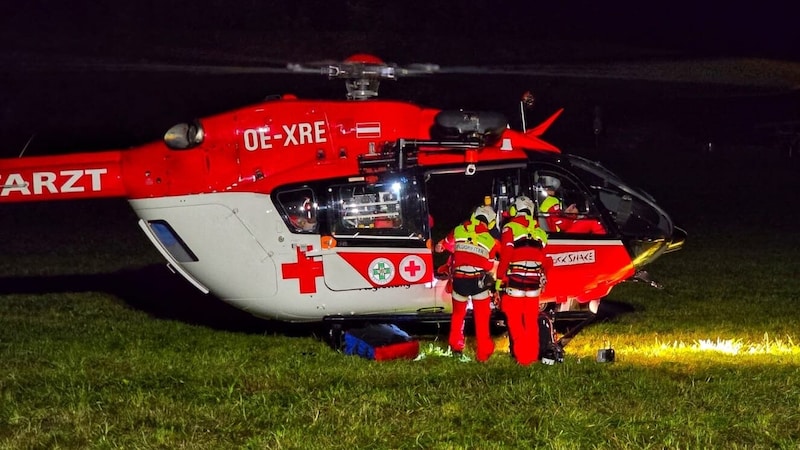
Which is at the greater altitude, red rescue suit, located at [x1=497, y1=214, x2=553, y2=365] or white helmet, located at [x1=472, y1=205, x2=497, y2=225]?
white helmet, located at [x1=472, y1=205, x2=497, y2=225]

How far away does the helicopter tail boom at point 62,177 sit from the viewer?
9.80 meters

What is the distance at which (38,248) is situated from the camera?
1966cm

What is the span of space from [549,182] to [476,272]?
1302 mm

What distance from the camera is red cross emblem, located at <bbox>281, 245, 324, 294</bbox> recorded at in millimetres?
9492

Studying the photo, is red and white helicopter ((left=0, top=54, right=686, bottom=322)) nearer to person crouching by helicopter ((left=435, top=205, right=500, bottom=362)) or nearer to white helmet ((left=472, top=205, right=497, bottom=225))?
white helmet ((left=472, top=205, right=497, bottom=225))

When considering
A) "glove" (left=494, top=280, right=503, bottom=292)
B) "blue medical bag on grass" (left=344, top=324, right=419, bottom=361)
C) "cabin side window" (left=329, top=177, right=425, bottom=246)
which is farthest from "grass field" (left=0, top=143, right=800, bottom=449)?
"cabin side window" (left=329, top=177, right=425, bottom=246)

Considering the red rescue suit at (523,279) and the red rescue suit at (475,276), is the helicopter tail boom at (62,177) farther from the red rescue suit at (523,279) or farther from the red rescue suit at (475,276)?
the red rescue suit at (523,279)

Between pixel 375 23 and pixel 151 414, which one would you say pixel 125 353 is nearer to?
pixel 151 414

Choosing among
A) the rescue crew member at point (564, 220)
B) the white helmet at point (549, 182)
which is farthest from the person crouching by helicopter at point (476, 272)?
the white helmet at point (549, 182)

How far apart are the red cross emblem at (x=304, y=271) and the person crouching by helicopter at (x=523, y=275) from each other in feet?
5.64

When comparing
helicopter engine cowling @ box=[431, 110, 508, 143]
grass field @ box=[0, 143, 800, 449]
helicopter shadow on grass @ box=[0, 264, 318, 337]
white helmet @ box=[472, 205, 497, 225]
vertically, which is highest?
helicopter engine cowling @ box=[431, 110, 508, 143]

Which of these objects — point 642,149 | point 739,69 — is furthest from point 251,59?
point 642,149

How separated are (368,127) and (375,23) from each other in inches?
1269

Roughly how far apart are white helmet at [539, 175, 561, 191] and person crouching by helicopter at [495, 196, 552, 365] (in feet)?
2.15
